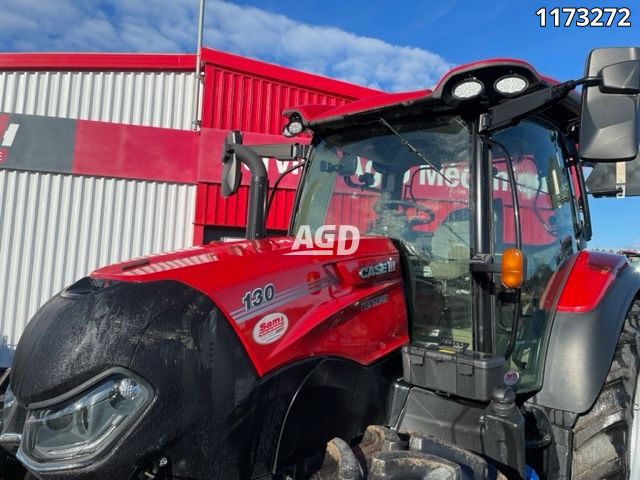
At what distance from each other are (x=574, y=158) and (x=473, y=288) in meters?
1.33

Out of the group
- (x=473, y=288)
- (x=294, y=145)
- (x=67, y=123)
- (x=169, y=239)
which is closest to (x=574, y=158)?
(x=473, y=288)

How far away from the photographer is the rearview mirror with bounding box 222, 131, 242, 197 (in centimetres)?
294

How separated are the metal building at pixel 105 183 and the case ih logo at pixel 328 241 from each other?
459cm

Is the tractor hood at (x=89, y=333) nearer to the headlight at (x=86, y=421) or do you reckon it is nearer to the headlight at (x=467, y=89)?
the headlight at (x=86, y=421)

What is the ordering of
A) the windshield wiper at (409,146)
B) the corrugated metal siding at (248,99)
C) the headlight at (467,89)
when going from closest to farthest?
the headlight at (467,89) < the windshield wiper at (409,146) < the corrugated metal siding at (248,99)

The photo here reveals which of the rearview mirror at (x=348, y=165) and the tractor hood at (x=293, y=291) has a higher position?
the rearview mirror at (x=348, y=165)

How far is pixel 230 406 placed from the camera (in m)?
1.67

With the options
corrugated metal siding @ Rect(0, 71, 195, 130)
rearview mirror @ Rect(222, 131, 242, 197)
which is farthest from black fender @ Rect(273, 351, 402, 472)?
corrugated metal siding @ Rect(0, 71, 195, 130)

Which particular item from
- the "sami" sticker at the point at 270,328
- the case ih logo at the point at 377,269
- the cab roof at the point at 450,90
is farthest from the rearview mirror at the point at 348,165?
the "sami" sticker at the point at 270,328

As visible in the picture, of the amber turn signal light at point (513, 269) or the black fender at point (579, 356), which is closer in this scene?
the amber turn signal light at point (513, 269)

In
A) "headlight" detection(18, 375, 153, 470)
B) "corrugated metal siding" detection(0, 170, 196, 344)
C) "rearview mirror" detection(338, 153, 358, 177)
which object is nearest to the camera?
"headlight" detection(18, 375, 153, 470)

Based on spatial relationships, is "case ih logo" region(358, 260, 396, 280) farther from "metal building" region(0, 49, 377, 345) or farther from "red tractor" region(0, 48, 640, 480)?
"metal building" region(0, 49, 377, 345)

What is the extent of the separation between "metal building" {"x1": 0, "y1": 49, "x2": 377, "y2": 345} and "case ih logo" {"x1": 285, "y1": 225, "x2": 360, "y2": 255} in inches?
181

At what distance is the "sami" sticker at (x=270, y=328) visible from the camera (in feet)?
5.91
